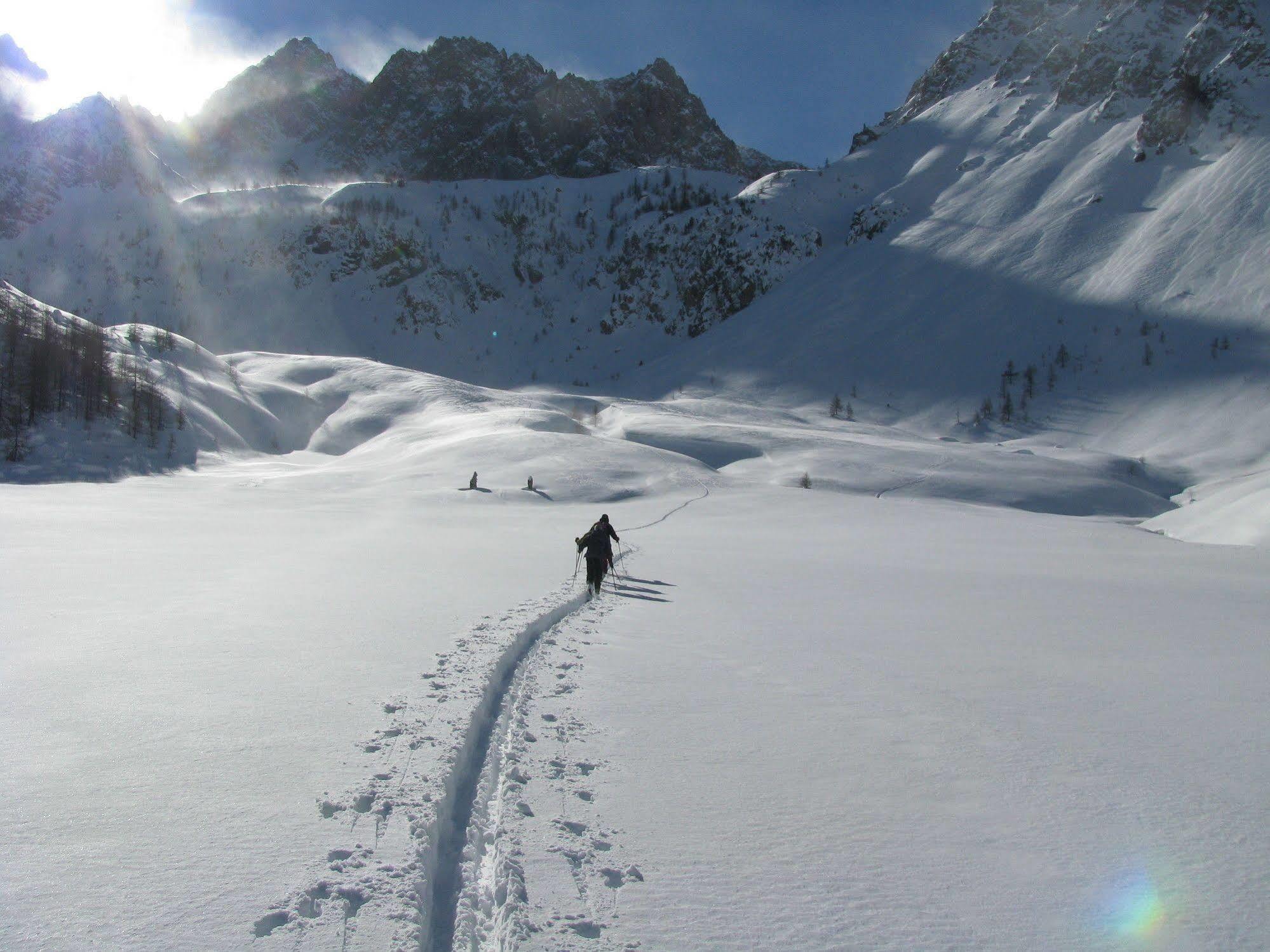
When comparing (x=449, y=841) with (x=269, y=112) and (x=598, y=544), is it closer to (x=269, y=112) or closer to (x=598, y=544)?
(x=598, y=544)

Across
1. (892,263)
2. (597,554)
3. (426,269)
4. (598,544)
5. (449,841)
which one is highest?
(426,269)

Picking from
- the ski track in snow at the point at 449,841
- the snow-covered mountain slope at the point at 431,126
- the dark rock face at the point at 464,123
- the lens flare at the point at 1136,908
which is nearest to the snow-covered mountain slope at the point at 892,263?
the snow-covered mountain slope at the point at 431,126

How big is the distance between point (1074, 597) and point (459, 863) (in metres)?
10.9

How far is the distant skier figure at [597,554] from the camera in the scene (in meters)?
11.7

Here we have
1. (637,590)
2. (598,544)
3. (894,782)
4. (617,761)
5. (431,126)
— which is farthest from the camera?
(431,126)

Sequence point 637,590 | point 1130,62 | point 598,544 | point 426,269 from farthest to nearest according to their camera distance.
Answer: point 426,269, point 1130,62, point 637,590, point 598,544

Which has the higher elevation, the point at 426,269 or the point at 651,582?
the point at 426,269

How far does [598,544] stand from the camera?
11938mm

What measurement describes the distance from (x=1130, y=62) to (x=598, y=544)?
343ft

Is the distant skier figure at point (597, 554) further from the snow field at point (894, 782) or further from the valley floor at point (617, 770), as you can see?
the snow field at point (894, 782)

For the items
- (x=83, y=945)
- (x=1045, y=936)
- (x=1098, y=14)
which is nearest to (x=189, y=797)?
(x=83, y=945)

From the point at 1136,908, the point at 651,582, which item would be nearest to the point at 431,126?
the point at 651,582

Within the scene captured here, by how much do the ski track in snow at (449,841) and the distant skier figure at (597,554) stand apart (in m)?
5.45

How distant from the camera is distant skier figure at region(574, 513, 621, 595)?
38.5 feet
